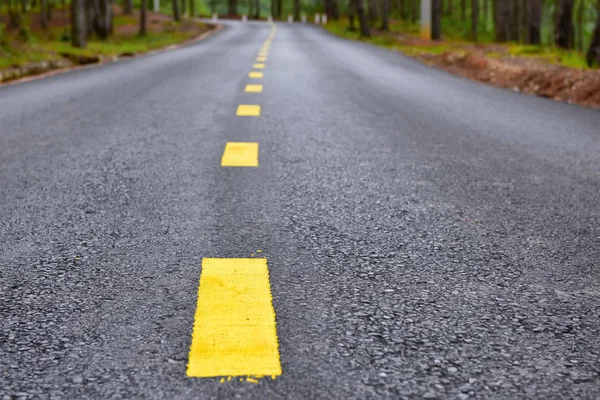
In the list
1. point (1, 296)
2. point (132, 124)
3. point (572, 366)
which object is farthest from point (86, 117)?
point (572, 366)

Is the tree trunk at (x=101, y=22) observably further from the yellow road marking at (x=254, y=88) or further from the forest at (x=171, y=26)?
the yellow road marking at (x=254, y=88)

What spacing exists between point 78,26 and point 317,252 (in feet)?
65.1

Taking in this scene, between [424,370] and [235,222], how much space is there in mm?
1594

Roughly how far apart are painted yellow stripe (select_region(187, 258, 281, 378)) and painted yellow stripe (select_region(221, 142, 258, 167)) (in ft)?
6.67

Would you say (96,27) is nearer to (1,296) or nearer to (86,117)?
(86,117)

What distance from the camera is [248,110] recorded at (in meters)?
7.55

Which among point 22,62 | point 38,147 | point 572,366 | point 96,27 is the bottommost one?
point 572,366

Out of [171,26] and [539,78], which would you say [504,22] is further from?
[171,26]

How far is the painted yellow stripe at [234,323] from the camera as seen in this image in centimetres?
191

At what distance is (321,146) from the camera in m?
5.54

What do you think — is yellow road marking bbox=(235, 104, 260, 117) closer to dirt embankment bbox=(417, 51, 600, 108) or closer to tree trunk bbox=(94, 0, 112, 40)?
dirt embankment bbox=(417, 51, 600, 108)

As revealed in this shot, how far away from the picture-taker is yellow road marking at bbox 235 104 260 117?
23.8ft

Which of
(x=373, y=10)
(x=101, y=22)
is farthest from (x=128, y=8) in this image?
(x=101, y=22)

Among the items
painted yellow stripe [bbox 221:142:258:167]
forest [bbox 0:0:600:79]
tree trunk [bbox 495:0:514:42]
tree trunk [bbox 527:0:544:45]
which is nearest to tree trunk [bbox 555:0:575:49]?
forest [bbox 0:0:600:79]
